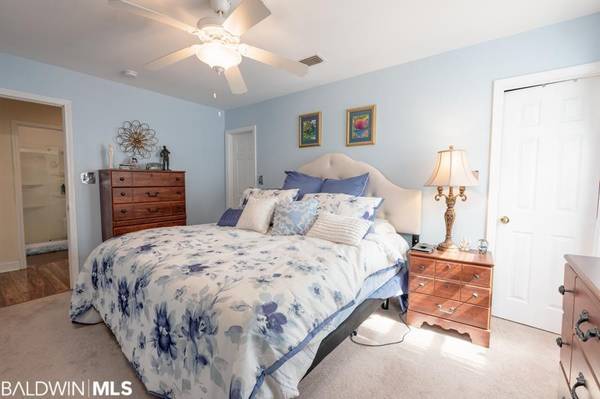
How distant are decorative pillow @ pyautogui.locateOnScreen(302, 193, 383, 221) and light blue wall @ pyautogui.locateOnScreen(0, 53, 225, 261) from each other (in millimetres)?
2507

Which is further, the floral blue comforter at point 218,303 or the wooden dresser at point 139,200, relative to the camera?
the wooden dresser at point 139,200

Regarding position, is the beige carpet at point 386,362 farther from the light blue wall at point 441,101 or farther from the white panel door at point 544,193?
the light blue wall at point 441,101

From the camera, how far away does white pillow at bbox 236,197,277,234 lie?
2.50m

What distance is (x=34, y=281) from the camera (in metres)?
3.24

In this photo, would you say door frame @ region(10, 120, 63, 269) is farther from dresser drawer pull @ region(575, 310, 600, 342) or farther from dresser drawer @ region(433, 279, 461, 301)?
dresser drawer pull @ region(575, 310, 600, 342)

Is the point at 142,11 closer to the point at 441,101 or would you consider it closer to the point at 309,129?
the point at 309,129

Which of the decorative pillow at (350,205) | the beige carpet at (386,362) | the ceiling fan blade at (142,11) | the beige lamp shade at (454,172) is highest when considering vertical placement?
the ceiling fan blade at (142,11)

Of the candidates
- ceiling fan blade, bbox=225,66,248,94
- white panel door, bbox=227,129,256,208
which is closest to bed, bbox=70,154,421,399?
ceiling fan blade, bbox=225,66,248,94

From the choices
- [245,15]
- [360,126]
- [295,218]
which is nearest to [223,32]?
[245,15]

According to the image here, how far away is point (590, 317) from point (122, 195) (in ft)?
12.1

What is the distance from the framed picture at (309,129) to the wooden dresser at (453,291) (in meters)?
1.89

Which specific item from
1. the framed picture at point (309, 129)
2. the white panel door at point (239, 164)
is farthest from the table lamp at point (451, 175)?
the white panel door at point (239, 164)

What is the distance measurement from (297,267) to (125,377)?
1276 millimetres

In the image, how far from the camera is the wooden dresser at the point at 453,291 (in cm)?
192
